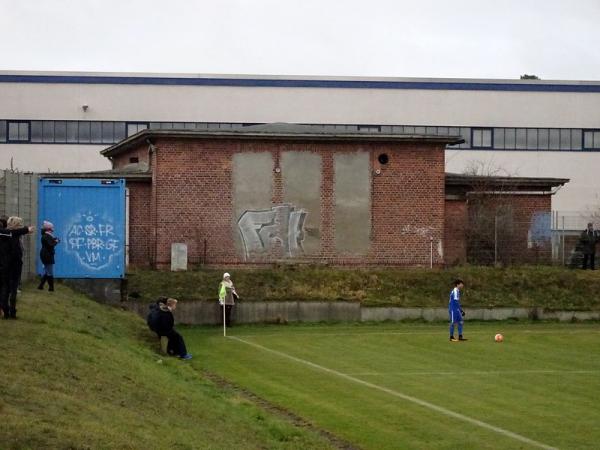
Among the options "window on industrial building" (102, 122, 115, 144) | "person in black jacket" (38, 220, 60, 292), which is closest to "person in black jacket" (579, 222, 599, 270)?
"person in black jacket" (38, 220, 60, 292)

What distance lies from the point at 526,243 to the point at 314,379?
27353 millimetres

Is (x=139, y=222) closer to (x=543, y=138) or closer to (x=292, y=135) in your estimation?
(x=292, y=135)

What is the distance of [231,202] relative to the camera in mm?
45469

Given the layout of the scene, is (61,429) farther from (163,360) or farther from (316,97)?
(316,97)

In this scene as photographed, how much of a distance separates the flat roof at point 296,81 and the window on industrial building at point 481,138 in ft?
8.68

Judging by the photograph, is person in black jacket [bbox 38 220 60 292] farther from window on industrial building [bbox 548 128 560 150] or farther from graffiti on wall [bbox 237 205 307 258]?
window on industrial building [bbox 548 128 560 150]

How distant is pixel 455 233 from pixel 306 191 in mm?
6936

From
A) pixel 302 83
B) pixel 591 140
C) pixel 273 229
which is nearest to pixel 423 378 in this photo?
pixel 273 229

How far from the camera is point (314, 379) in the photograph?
22688 millimetres

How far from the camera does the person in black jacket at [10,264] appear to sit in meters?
21.1

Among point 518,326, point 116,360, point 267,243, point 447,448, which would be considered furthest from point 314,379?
point 267,243

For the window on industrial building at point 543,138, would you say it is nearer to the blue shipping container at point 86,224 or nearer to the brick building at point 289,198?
the brick building at point 289,198

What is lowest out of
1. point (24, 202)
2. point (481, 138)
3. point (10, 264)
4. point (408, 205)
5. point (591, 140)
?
point (10, 264)

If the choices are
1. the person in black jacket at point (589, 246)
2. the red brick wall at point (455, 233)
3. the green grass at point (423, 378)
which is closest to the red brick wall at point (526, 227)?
the person in black jacket at point (589, 246)
